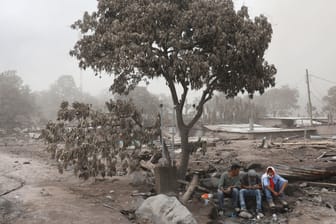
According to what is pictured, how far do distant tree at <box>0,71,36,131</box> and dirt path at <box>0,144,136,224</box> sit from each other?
98.6 ft

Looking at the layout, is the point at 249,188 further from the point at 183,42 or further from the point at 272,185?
the point at 183,42

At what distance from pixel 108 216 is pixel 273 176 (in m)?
4.16

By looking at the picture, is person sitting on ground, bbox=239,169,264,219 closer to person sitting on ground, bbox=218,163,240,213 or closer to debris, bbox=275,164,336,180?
person sitting on ground, bbox=218,163,240,213

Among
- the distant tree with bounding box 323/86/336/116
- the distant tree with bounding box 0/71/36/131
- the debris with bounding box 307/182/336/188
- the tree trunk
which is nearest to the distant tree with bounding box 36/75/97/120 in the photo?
the distant tree with bounding box 0/71/36/131

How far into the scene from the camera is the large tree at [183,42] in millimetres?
8859

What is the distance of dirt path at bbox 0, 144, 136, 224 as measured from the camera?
7055mm

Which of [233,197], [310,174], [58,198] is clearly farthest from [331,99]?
[58,198]

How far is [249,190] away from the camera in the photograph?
8.20 m

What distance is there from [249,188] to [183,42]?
14.0 ft

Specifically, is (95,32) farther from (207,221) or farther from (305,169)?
(305,169)

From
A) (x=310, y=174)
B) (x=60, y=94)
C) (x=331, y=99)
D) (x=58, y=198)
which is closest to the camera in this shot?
(x=58, y=198)

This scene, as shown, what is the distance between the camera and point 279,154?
17125 millimetres

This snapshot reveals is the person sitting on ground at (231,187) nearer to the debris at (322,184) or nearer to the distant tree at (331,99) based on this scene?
the debris at (322,184)

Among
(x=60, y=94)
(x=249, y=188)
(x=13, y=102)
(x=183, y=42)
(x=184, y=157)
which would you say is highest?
(x=60, y=94)
